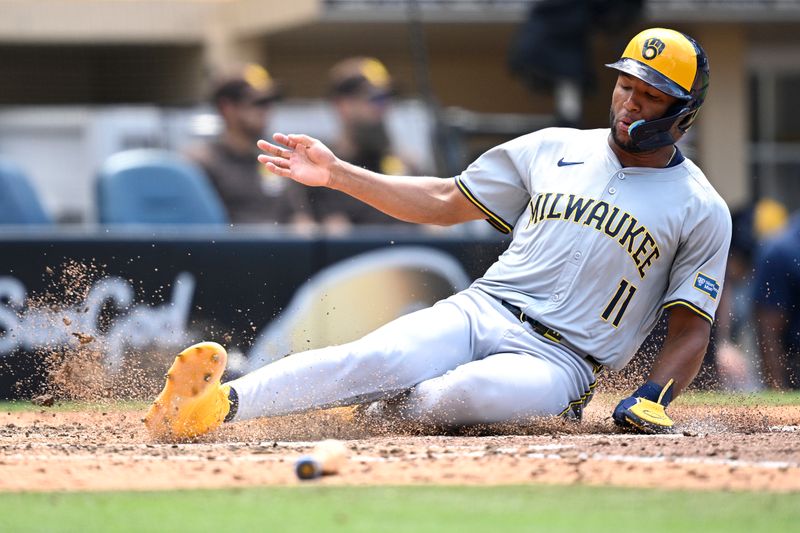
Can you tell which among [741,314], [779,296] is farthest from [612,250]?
[741,314]

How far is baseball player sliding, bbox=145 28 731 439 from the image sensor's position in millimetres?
5676

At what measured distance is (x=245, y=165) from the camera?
11.3 meters

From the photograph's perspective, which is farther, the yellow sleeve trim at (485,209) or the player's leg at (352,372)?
the yellow sleeve trim at (485,209)

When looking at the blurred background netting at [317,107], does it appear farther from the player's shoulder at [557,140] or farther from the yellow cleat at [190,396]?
the yellow cleat at [190,396]

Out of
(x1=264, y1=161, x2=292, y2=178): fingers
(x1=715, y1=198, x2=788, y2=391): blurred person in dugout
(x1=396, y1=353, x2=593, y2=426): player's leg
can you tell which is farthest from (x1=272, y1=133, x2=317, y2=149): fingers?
(x1=715, y1=198, x2=788, y2=391): blurred person in dugout

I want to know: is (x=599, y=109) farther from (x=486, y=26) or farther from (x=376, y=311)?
(x=376, y=311)

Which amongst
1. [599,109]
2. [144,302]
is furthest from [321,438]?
[599,109]

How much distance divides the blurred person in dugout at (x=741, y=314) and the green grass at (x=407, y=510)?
4378 millimetres

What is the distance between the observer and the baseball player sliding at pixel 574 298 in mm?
5676

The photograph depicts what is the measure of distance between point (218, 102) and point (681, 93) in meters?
6.32

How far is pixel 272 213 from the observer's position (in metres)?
11.0

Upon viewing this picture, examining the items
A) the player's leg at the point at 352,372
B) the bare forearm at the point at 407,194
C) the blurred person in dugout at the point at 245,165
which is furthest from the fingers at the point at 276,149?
the blurred person in dugout at the point at 245,165

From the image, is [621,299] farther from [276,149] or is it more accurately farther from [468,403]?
[276,149]

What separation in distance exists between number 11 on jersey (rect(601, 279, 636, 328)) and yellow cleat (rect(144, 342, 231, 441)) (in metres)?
1.68
